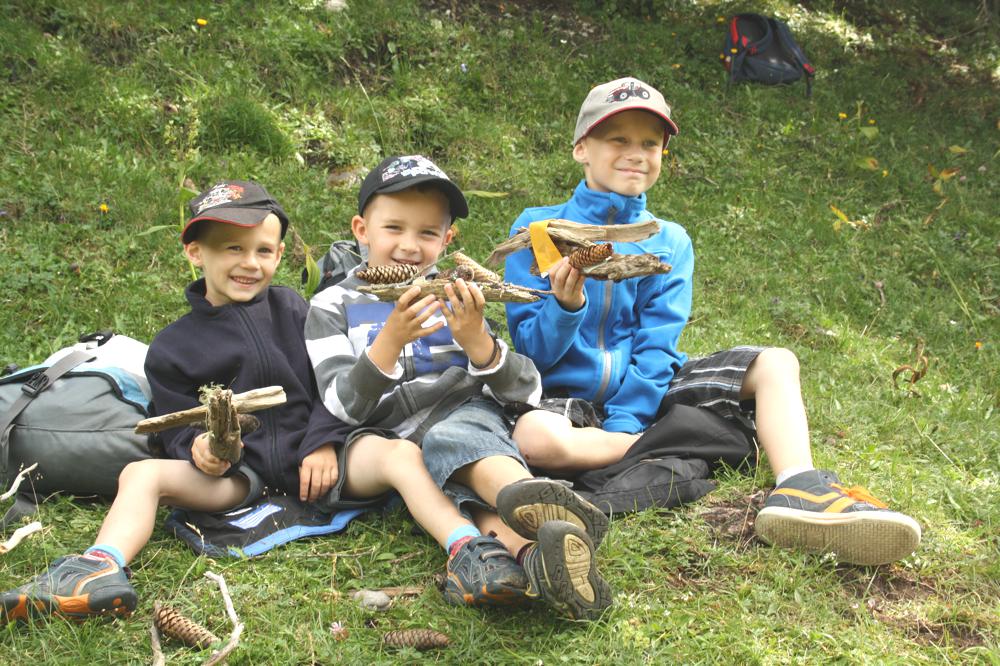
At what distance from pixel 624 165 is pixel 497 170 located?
9.95 ft

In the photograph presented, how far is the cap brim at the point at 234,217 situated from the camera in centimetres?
339

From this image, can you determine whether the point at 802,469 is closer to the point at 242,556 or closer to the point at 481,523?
the point at 481,523

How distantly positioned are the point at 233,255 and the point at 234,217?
0.18 m

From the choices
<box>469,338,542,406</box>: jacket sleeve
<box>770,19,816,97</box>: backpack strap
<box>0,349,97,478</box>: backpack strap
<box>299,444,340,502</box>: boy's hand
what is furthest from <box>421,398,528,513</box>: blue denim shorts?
<box>770,19,816,97</box>: backpack strap

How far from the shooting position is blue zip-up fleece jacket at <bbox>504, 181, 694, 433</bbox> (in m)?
3.84

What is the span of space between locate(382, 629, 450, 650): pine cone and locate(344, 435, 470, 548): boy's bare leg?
42 centimetres

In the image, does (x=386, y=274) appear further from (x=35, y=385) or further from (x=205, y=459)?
(x=35, y=385)

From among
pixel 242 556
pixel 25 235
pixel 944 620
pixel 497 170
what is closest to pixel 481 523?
pixel 242 556

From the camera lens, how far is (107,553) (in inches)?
115

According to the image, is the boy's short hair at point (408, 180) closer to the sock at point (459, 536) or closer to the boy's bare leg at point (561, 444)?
the boy's bare leg at point (561, 444)

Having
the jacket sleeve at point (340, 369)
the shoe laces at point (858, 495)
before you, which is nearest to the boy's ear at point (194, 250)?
the jacket sleeve at point (340, 369)

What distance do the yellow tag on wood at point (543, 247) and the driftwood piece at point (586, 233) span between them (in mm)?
19

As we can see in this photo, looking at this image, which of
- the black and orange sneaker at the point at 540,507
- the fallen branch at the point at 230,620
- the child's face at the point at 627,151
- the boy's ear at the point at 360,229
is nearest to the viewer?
the fallen branch at the point at 230,620

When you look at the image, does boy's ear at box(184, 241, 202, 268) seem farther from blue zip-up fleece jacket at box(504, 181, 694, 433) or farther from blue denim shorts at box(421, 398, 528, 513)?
blue zip-up fleece jacket at box(504, 181, 694, 433)
